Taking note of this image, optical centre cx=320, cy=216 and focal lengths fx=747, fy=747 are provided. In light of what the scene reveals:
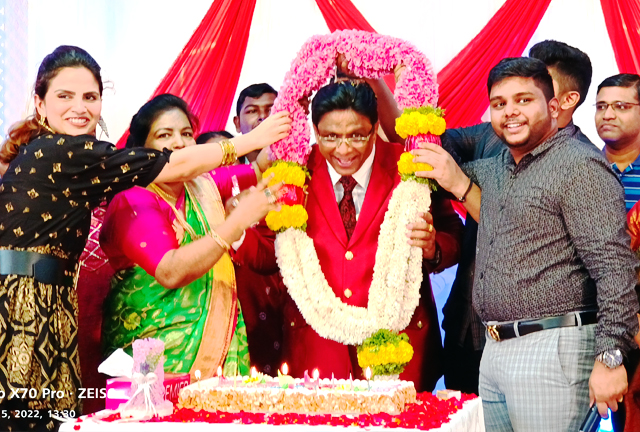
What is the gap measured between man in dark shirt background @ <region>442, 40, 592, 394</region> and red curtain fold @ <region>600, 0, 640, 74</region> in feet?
4.24

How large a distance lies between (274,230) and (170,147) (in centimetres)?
71

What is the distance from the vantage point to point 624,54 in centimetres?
529

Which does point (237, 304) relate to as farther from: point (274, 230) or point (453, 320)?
point (453, 320)

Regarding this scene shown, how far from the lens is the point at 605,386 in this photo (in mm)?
2920

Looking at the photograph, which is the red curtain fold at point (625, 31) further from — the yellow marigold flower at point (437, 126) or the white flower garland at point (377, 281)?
the white flower garland at point (377, 281)

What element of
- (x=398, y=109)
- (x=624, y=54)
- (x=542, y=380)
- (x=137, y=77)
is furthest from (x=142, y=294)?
(x=624, y=54)

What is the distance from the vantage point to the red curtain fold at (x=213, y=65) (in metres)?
5.70

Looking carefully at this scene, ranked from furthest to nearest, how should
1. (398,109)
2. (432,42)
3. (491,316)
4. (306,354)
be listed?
(432,42)
(398,109)
(306,354)
(491,316)

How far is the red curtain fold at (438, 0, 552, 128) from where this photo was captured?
212 inches

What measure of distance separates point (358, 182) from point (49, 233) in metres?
1.48

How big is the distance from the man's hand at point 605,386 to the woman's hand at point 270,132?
1776 millimetres

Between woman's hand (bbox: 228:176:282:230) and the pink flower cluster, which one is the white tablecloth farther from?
the pink flower cluster

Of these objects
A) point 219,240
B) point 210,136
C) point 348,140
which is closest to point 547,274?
point 348,140

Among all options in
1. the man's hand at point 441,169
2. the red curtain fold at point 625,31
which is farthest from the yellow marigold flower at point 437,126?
the red curtain fold at point 625,31
